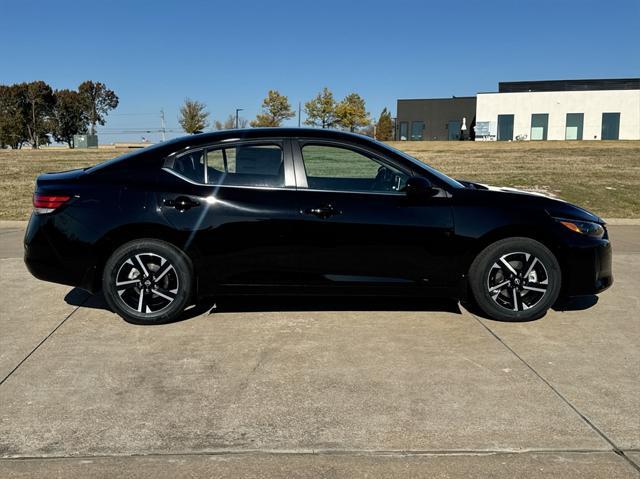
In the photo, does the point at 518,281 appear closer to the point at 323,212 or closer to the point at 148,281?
the point at 323,212

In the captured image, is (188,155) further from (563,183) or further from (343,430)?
(563,183)

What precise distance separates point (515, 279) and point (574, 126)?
69.8 m

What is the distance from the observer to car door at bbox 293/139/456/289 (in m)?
4.82

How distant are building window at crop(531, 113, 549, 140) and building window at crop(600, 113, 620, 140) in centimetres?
589

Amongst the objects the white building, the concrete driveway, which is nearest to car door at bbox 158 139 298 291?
the concrete driveway

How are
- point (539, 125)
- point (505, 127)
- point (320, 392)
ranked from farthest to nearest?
point (505, 127) → point (539, 125) → point (320, 392)

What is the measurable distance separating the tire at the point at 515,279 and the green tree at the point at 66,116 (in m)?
96.0

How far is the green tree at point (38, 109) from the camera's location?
87750 mm

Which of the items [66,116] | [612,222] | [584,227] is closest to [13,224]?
[584,227]

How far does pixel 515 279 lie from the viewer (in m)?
4.98

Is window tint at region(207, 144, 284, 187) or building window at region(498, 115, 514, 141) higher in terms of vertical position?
building window at region(498, 115, 514, 141)

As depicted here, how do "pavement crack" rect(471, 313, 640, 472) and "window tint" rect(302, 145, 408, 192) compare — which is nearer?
"pavement crack" rect(471, 313, 640, 472)

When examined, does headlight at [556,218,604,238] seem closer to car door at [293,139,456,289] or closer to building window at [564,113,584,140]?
car door at [293,139,456,289]

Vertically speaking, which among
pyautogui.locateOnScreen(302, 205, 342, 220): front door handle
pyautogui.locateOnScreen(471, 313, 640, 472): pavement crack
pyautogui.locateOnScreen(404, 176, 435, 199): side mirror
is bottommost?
pyautogui.locateOnScreen(471, 313, 640, 472): pavement crack
